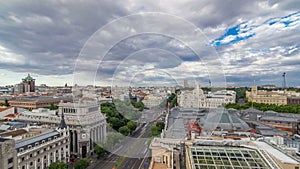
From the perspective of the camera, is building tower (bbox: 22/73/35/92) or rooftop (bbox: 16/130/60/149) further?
building tower (bbox: 22/73/35/92)

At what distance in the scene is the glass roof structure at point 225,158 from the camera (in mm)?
5004

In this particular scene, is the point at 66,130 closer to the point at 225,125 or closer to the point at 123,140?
the point at 123,140

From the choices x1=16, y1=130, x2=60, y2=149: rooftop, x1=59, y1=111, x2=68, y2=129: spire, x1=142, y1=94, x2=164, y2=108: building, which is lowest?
x1=16, y1=130, x2=60, y2=149: rooftop

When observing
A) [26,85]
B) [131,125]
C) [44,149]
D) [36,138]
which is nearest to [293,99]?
[131,125]

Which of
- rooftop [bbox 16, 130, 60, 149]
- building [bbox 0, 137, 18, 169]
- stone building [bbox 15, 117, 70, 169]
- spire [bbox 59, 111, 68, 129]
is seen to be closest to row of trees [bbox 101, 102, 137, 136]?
spire [bbox 59, 111, 68, 129]

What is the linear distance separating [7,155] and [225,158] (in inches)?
348

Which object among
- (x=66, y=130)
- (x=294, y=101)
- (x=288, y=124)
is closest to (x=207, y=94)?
(x=294, y=101)

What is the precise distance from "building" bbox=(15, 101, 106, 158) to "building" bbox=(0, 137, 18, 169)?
6.00 m

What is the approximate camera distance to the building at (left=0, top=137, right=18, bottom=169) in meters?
7.84

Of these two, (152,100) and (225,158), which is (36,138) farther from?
(152,100)

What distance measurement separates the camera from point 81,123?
567 inches

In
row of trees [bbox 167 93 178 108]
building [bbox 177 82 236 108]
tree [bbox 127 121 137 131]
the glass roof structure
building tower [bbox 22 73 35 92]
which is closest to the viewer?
the glass roof structure

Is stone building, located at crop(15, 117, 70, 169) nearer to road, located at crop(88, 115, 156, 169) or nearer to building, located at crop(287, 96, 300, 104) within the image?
road, located at crop(88, 115, 156, 169)

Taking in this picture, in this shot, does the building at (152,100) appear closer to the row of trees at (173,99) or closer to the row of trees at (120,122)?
the row of trees at (120,122)
